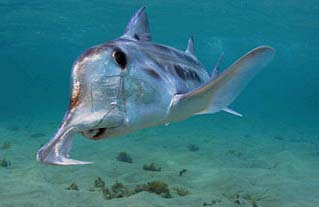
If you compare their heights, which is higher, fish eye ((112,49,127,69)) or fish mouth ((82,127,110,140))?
fish eye ((112,49,127,69))

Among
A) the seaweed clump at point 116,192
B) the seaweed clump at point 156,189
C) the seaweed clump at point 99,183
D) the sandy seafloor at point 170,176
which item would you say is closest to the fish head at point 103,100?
the sandy seafloor at point 170,176

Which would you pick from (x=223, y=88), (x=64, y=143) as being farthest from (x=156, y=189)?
(x=64, y=143)

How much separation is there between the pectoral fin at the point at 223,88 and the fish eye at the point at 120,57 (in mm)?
626

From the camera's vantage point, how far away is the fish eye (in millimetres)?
2506

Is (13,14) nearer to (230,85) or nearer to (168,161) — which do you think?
(168,161)

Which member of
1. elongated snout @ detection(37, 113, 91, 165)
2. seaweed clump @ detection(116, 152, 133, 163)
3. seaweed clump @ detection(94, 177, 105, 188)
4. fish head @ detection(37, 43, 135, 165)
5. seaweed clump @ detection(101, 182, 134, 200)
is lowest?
seaweed clump @ detection(116, 152, 133, 163)

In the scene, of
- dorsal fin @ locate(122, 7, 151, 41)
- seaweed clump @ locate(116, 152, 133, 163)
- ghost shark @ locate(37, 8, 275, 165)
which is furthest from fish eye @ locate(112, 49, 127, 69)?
seaweed clump @ locate(116, 152, 133, 163)

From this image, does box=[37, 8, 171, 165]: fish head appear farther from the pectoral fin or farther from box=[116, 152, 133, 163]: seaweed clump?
box=[116, 152, 133, 163]: seaweed clump

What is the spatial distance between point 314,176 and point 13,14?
31.7 meters

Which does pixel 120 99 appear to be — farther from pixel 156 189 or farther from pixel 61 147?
pixel 156 189

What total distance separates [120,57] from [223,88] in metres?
0.91

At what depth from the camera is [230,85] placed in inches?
112

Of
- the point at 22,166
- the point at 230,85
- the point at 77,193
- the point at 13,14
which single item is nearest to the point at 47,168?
the point at 22,166

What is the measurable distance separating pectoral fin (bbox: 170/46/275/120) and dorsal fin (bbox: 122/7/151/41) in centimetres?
113
